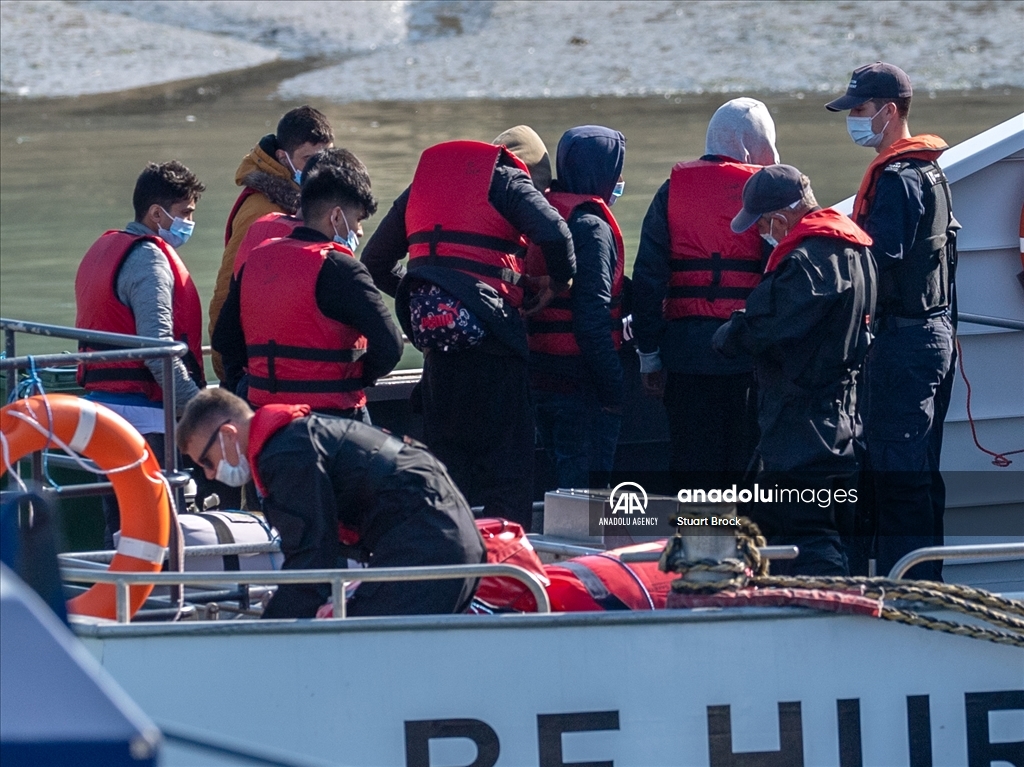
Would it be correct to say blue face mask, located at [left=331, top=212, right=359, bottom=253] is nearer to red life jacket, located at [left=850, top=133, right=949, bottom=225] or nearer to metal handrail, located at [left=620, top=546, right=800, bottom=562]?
metal handrail, located at [left=620, top=546, right=800, bottom=562]

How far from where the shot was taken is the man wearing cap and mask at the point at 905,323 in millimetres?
4648

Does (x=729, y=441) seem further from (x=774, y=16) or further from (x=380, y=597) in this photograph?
(x=774, y=16)

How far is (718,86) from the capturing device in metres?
29.5

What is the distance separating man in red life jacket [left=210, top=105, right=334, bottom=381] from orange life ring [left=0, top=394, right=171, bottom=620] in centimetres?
153

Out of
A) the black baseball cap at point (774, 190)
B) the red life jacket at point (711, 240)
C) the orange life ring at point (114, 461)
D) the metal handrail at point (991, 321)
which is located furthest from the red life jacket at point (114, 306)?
the metal handrail at point (991, 321)

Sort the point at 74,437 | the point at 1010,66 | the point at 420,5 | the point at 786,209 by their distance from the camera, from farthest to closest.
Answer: the point at 420,5 → the point at 1010,66 → the point at 786,209 → the point at 74,437

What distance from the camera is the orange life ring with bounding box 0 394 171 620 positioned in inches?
151

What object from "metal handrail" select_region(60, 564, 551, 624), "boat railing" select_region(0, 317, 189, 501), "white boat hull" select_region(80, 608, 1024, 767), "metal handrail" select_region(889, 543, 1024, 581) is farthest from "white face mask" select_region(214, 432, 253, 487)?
"metal handrail" select_region(889, 543, 1024, 581)

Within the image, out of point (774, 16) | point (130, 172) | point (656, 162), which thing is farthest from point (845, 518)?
point (774, 16)

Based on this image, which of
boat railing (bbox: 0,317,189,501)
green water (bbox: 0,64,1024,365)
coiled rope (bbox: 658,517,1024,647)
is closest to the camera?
coiled rope (bbox: 658,517,1024,647)

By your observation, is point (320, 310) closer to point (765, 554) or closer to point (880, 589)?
point (765, 554)

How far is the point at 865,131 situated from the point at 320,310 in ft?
6.48

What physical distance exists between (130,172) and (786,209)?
18.4 metres

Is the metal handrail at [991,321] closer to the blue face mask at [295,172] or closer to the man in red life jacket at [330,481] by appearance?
the blue face mask at [295,172]
